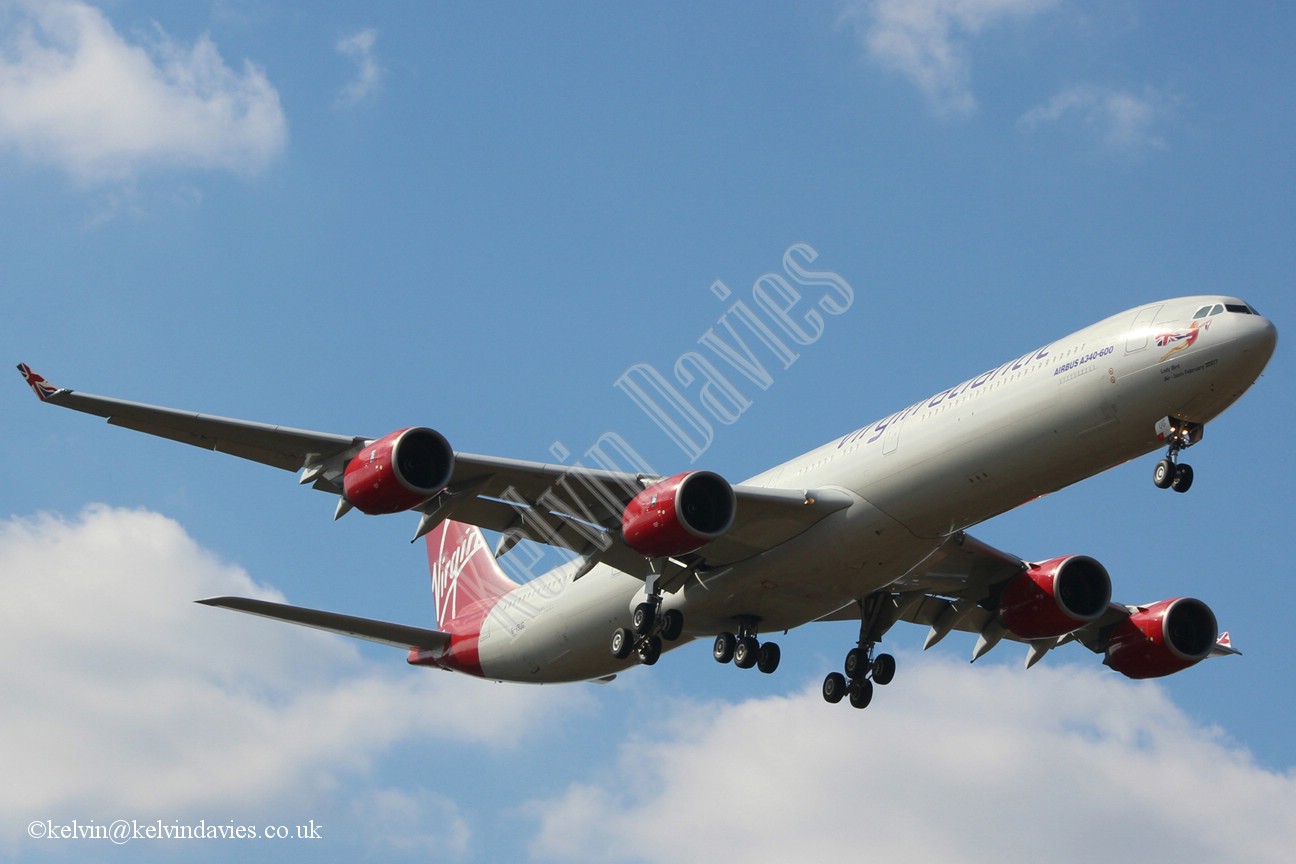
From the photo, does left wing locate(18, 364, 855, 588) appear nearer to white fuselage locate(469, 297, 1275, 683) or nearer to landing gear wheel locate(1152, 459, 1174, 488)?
white fuselage locate(469, 297, 1275, 683)

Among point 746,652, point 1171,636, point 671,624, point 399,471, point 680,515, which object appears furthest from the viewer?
point 1171,636

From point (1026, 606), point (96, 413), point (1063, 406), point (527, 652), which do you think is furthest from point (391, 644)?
point (1063, 406)

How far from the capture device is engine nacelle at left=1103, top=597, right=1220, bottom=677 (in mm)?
35719

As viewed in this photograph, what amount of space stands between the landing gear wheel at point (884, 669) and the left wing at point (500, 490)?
5404 mm

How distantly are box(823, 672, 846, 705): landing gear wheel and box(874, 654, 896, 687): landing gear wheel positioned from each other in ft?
2.50

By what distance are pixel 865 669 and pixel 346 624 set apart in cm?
1159

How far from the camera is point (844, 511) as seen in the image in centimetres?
2850

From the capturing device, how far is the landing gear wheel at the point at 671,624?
3128 cm

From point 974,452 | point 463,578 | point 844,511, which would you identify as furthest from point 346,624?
point 974,452

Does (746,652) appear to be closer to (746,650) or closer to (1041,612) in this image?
(746,650)

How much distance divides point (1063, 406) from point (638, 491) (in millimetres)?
8317

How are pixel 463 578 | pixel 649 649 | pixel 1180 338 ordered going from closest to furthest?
pixel 1180 338 < pixel 649 649 < pixel 463 578

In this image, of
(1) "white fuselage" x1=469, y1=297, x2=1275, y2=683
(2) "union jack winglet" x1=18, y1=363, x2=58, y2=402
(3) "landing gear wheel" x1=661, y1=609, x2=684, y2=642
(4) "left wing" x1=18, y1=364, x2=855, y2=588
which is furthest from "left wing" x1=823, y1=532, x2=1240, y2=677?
(2) "union jack winglet" x1=18, y1=363, x2=58, y2=402

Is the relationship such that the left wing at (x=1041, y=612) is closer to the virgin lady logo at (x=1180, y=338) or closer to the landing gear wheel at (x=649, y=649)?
the landing gear wheel at (x=649, y=649)
